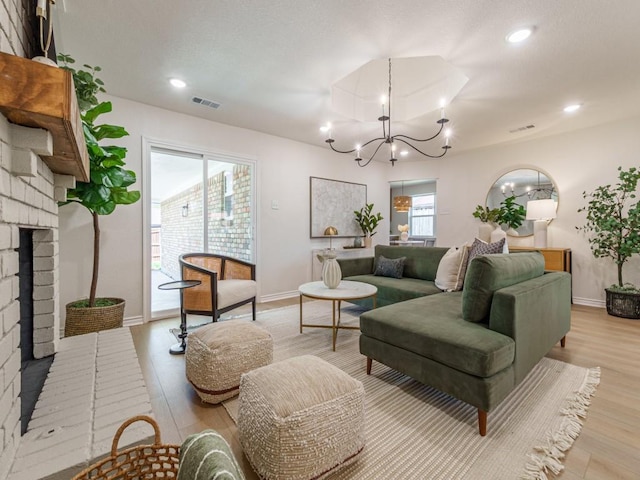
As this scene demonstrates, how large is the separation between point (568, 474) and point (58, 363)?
2618 mm

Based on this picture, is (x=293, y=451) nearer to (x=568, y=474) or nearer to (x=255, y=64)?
(x=568, y=474)

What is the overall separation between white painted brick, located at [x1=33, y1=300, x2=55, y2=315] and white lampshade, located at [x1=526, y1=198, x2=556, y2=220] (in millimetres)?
5485

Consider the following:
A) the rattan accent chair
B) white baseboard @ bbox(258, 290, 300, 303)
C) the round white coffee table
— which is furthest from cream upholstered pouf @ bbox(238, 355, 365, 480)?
white baseboard @ bbox(258, 290, 300, 303)

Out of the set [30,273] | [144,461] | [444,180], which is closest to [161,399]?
[144,461]

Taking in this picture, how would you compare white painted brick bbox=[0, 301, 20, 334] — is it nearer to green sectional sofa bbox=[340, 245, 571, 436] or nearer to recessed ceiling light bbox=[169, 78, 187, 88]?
green sectional sofa bbox=[340, 245, 571, 436]

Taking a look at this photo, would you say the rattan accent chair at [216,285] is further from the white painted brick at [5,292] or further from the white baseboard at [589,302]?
the white baseboard at [589,302]

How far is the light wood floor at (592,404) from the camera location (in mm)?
1272

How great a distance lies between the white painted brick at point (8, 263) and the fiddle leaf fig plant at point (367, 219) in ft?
16.0

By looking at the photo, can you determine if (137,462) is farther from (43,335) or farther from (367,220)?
(367,220)

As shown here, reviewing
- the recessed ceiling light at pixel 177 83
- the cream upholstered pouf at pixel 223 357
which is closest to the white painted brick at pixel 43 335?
the cream upholstered pouf at pixel 223 357

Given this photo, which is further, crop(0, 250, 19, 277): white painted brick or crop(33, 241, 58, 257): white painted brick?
crop(33, 241, 58, 257): white painted brick

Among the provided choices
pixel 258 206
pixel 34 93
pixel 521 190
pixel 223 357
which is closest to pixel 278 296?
pixel 258 206

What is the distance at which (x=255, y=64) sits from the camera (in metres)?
2.47

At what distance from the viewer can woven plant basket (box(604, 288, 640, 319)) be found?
10.9 ft
